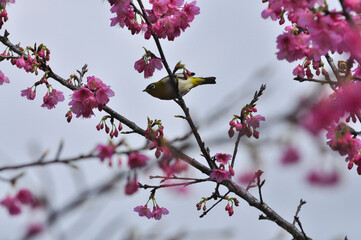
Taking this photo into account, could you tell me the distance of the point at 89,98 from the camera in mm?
5117

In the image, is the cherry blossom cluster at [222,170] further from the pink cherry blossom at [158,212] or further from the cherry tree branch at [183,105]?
the pink cherry blossom at [158,212]

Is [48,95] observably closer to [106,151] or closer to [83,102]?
[83,102]

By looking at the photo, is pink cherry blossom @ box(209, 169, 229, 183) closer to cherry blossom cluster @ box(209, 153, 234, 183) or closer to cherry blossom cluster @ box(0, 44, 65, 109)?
cherry blossom cluster @ box(209, 153, 234, 183)

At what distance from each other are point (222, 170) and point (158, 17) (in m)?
1.75

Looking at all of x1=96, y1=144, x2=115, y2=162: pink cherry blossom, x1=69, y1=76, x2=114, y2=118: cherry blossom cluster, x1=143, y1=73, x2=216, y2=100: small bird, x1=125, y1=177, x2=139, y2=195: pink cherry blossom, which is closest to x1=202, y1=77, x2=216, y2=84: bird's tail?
x1=143, y1=73, x2=216, y2=100: small bird

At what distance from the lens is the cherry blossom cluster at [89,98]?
5148 mm

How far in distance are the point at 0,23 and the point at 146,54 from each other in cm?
173

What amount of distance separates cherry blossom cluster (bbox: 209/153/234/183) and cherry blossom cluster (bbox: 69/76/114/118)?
1319 mm

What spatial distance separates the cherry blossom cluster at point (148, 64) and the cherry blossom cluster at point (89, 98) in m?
0.44

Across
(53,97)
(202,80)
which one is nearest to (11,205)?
(53,97)

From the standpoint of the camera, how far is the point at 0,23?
18.2 ft

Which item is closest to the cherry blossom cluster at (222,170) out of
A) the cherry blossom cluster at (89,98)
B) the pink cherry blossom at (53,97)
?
the cherry blossom cluster at (89,98)

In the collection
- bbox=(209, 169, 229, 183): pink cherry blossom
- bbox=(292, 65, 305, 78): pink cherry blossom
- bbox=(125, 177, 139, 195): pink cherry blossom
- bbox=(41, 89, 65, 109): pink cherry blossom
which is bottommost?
bbox=(125, 177, 139, 195): pink cherry blossom

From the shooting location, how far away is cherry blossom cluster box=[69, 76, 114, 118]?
16.9 feet
